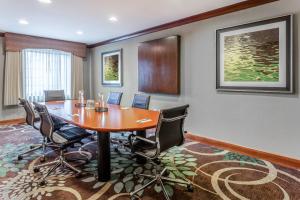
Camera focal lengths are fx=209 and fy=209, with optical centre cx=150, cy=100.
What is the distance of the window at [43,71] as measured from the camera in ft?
19.7

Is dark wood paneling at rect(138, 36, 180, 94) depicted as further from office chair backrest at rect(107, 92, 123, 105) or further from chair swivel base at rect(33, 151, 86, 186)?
chair swivel base at rect(33, 151, 86, 186)

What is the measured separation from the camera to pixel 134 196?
2.20m

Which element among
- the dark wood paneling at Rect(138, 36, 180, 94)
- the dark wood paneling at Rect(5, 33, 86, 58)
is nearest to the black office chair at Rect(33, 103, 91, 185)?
the dark wood paneling at Rect(138, 36, 180, 94)

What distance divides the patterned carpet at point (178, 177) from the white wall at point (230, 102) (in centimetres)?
40

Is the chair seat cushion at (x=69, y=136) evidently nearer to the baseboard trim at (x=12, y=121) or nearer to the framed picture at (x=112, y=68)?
the framed picture at (x=112, y=68)

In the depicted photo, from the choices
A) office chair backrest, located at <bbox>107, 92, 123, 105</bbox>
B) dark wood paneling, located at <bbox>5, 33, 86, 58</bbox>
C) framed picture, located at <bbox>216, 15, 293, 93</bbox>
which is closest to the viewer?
framed picture, located at <bbox>216, 15, 293, 93</bbox>

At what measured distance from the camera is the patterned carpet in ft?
7.40

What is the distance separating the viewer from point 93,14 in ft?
13.1

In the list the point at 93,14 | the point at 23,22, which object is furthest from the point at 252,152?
the point at 23,22

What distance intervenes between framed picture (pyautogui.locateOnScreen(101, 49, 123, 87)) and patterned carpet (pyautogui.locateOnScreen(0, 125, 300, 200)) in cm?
309

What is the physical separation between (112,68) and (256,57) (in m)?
4.22

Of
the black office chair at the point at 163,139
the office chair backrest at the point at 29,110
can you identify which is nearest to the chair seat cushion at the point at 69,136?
the office chair backrest at the point at 29,110

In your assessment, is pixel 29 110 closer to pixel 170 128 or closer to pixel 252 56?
pixel 170 128

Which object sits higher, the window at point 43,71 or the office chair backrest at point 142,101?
the window at point 43,71
